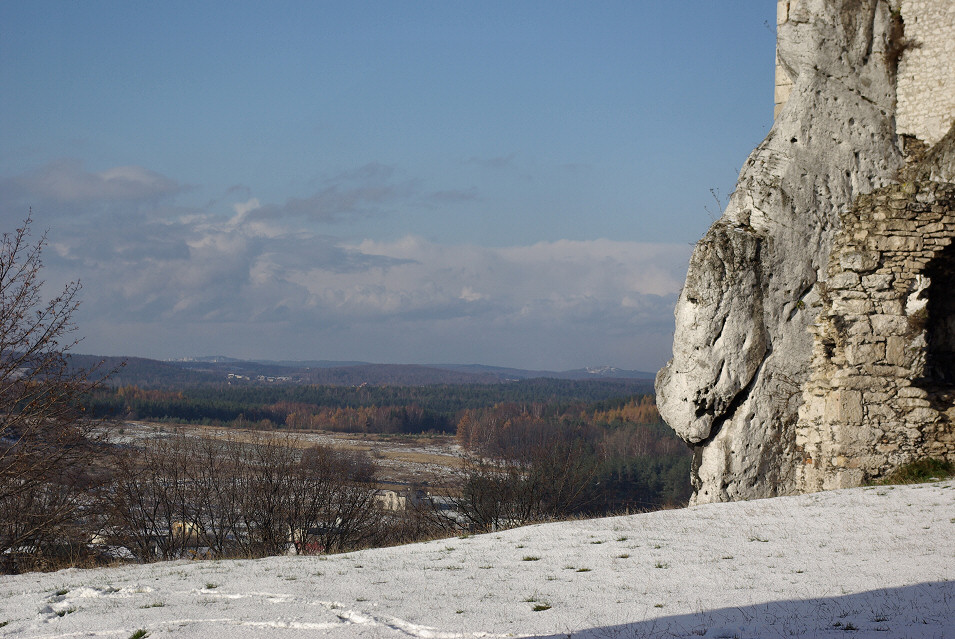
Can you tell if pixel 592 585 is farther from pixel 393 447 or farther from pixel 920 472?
pixel 393 447

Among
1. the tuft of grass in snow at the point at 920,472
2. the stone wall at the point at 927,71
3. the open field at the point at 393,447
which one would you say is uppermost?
the stone wall at the point at 927,71

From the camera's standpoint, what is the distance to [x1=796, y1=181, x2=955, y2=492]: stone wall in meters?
10.8

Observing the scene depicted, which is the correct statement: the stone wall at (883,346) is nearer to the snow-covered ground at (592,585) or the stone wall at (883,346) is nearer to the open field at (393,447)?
the snow-covered ground at (592,585)

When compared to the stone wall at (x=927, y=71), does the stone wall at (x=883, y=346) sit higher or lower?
lower

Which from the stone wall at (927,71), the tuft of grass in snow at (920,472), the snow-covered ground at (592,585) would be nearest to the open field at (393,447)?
the tuft of grass in snow at (920,472)

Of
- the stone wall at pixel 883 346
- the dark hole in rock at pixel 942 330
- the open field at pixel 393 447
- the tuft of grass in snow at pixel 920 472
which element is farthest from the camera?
the open field at pixel 393 447

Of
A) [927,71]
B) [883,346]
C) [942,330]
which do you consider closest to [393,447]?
[942,330]

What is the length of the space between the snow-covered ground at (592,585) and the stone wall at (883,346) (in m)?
1.28

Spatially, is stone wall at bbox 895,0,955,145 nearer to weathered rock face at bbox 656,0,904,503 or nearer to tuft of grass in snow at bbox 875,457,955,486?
weathered rock face at bbox 656,0,904,503

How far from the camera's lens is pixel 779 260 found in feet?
41.7

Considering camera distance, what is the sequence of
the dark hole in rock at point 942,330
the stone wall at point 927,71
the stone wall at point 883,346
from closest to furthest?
1. the stone wall at point 883,346
2. the dark hole in rock at point 942,330
3. the stone wall at point 927,71

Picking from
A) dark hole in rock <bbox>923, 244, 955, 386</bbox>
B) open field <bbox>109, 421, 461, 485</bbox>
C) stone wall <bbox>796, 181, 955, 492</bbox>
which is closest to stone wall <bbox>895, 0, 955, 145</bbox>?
stone wall <bbox>796, 181, 955, 492</bbox>

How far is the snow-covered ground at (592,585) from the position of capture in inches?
210

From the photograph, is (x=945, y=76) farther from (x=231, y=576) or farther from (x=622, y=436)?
(x=622, y=436)
